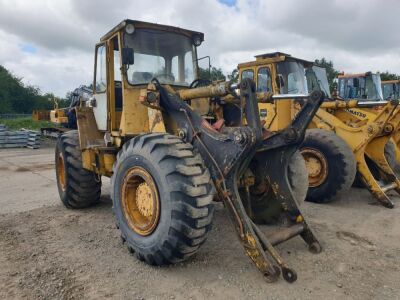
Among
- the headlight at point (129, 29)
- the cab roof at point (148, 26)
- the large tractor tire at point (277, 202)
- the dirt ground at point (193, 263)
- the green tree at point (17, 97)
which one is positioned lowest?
the dirt ground at point (193, 263)

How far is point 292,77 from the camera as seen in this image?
805cm

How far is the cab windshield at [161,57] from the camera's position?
4.75 meters

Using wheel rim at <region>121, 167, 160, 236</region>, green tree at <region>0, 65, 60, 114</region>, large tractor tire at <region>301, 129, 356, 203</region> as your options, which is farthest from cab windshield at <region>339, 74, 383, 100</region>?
green tree at <region>0, 65, 60, 114</region>

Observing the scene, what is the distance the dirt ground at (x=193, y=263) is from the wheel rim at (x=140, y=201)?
0.37 metres

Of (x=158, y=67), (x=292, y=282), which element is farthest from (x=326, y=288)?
(x=158, y=67)

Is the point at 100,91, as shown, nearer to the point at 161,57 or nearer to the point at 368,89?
the point at 161,57

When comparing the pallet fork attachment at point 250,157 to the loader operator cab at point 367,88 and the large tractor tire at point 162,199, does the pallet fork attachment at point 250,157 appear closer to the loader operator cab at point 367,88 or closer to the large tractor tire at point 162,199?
the large tractor tire at point 162,199

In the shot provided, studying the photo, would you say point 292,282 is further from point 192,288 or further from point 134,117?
point 134,117

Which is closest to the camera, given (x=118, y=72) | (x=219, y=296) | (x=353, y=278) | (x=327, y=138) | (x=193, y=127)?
(x=219, y=296)

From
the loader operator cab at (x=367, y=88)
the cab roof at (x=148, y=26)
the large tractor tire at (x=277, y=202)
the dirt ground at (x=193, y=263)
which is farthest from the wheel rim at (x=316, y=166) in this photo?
the loader operator cab at (x=367, y=88)

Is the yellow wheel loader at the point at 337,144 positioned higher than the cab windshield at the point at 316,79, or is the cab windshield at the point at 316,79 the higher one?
the cab windshield at the point at 316,79

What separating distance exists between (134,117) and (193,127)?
1172 mm

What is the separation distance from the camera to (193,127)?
12.4ft

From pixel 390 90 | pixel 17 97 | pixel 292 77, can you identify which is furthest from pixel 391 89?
pixel 17 97
